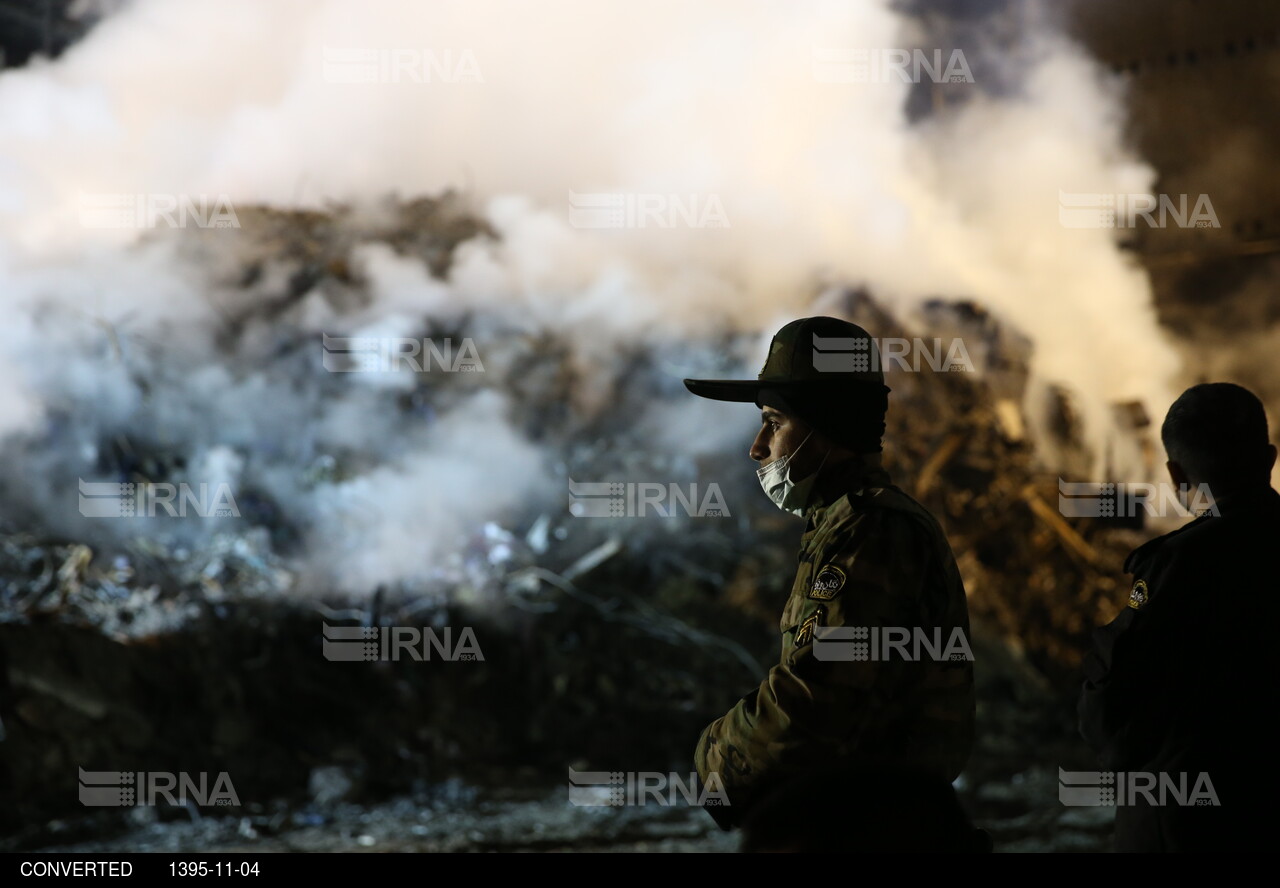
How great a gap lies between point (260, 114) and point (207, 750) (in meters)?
3.49

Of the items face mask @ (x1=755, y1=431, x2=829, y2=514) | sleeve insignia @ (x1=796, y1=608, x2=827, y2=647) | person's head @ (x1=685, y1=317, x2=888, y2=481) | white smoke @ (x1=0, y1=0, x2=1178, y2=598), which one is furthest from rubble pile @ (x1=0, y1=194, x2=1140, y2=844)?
sleeve insignia @ (x1=796, y1=608, x2=827, y2=647)

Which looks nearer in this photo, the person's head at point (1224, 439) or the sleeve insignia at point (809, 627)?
the sleeve insignia at point (809, 627)

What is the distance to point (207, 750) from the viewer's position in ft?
15.8

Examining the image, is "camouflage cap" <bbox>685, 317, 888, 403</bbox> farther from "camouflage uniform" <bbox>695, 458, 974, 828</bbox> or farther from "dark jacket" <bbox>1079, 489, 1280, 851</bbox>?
"dark jacket" <bbox>1079, 489, 1280, 851</bbox>

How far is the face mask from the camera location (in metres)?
1.93

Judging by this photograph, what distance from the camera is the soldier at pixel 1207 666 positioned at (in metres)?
1.91

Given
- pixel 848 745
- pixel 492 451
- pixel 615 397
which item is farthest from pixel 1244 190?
pixel 848 745

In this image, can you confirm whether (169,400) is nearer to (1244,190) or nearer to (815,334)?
(815,334)

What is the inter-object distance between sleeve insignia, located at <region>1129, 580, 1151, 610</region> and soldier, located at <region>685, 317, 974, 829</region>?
1.54 feet

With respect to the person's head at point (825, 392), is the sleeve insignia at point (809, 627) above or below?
below

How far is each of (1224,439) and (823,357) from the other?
0.92 m

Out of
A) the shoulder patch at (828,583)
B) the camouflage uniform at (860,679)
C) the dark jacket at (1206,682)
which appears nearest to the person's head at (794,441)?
the camouflage uniform at (860,679)

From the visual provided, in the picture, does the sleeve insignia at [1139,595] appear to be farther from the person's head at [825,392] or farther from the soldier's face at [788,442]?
the soldier's face at [788,442]

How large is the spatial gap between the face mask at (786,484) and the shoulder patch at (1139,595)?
2.46 ft
